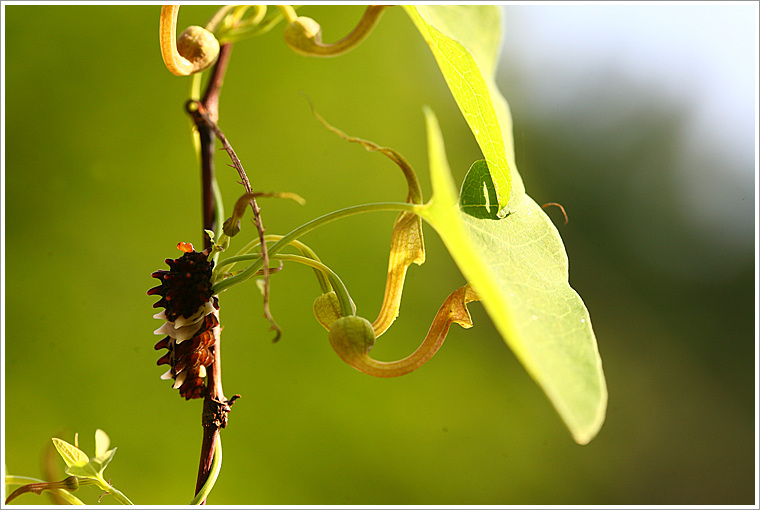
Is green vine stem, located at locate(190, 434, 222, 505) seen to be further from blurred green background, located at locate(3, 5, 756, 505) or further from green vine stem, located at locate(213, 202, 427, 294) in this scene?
blurred green background, located at locate(3, 5, 756, 505)

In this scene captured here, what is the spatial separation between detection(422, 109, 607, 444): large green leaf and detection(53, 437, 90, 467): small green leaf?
22 centimetres

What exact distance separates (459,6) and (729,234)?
2.20 meters

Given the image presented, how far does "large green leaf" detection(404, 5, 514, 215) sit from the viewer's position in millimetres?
222

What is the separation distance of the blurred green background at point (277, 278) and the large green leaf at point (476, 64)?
0.77 m

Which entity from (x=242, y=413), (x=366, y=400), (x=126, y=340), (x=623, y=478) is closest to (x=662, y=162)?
(x=623, y=478)

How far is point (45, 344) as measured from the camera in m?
1.11

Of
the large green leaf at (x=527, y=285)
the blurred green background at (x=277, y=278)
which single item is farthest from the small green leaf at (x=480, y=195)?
the blurred green background at (x=277, y=278)

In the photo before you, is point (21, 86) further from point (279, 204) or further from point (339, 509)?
point (339, 509)

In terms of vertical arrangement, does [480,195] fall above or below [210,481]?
above

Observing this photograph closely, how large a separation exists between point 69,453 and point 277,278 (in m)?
0.87

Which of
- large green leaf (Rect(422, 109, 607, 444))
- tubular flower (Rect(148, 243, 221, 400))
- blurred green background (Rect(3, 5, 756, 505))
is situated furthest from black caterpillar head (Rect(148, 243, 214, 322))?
blurred green background (Rect(3, 5, 756, 505))

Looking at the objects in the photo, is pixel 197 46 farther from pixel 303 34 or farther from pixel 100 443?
pixel 100 443

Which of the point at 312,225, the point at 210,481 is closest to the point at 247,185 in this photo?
the point at 312,225

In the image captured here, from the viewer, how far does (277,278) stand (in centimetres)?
117
